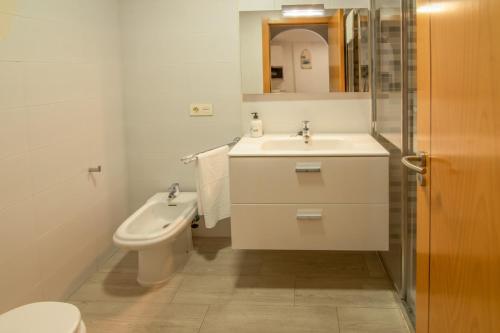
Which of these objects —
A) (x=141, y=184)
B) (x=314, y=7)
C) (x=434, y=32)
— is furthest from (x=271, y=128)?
(x=434, y=32)

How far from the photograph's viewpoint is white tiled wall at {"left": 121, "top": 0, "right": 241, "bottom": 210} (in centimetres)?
323

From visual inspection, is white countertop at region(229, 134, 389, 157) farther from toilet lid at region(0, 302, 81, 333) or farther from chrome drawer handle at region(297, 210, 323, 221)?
toilet lid at region(0, 302, 81, 333)

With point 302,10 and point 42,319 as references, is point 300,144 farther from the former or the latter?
point 42,319

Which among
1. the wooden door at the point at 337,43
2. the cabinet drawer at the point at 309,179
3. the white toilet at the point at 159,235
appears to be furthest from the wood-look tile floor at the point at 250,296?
the wooden door at the point at 337,43

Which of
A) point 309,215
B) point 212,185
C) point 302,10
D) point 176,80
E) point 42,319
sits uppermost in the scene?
point 302,10

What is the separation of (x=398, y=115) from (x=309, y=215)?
671 millimetres

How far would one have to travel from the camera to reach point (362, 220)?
2557mm

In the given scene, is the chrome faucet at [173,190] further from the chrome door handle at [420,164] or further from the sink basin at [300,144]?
the chrome door handle at [420,164]

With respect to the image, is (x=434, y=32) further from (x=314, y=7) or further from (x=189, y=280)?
(x=189, y=280)

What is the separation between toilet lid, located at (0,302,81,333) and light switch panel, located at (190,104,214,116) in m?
1.83

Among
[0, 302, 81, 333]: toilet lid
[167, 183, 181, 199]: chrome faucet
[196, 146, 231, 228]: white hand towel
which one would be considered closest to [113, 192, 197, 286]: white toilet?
[167, 183, 181, 199]: chrome faucet

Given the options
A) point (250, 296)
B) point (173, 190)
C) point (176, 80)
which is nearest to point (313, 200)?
point (250, 296)

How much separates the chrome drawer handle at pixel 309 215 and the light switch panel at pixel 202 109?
110 centimetres

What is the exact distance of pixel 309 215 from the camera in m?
2.56
